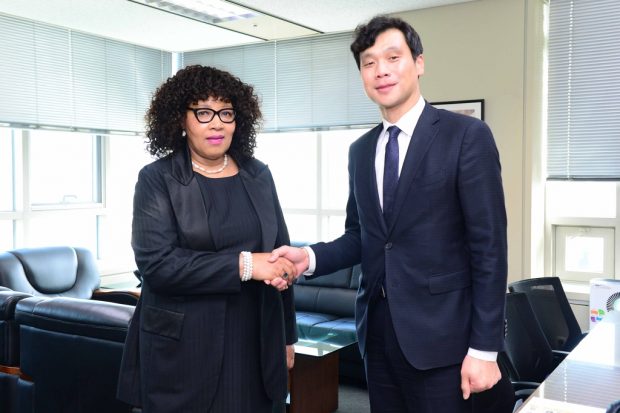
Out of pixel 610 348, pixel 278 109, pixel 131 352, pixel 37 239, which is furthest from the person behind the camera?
pixel 278 109

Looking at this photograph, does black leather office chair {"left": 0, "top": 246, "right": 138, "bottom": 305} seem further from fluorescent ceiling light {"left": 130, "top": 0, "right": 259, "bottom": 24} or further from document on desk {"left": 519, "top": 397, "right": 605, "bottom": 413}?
document on desk {"left": 519, "top": 397, "right": 605, "bottom": 413}

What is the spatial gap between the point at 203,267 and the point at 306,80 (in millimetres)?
4427

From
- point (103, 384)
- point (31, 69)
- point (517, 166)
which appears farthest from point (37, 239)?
point (517, 166)

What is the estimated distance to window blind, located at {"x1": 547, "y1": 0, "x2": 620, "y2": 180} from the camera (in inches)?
171

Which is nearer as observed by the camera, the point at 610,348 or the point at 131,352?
the point at 131,352

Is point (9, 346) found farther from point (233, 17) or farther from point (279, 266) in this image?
point (233, 17)

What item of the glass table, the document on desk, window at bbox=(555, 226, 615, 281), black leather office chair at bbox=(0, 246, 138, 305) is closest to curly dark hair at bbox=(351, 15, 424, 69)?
the document on desk

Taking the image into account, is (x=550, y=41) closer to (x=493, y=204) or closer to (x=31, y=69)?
(x=493, y=204)

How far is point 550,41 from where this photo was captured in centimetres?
454

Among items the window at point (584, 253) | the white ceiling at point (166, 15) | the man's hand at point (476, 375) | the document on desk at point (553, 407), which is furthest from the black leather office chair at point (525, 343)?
the white ceiling at point (166, 15)

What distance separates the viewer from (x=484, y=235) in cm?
151

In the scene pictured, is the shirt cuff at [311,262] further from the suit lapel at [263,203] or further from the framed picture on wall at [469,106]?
the framed picture on wall at [469,106]

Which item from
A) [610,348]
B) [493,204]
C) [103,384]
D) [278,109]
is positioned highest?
[278,109]

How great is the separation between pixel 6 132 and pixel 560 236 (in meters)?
4.65
